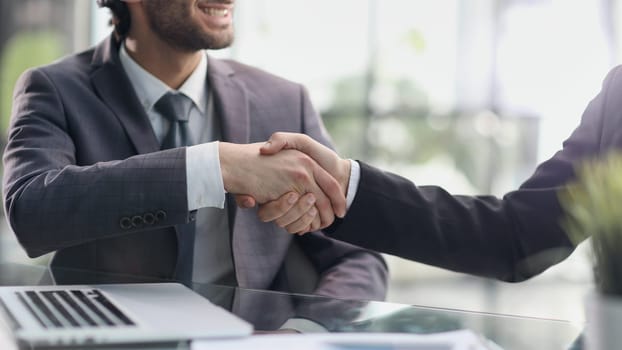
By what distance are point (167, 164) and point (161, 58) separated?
538 millimetres

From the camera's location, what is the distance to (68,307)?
113 centimetres

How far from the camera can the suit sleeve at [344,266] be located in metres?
1.77

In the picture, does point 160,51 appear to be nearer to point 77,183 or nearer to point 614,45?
point 77,183

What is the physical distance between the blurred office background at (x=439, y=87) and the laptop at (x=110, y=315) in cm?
374

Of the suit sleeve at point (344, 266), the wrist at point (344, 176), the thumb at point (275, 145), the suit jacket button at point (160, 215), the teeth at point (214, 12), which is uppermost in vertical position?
the teeth at point (214, 12)

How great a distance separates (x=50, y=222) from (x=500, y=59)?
384 centimetres

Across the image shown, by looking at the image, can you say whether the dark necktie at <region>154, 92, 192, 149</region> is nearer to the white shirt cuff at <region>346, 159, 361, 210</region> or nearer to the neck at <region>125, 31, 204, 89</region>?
the neck at <region>125, 31, 204, 89</region>

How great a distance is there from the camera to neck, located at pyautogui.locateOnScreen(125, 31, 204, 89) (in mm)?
1973

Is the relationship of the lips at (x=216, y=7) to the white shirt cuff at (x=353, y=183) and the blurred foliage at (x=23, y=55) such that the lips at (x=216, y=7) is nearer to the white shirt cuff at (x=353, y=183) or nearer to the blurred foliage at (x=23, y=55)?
the white shirt cuff at (x=353, y=183)

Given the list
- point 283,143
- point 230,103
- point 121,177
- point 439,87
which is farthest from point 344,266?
point 439,87

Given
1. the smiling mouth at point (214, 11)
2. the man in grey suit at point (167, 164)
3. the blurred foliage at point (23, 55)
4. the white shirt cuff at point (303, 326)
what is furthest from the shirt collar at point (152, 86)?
the blurred foliage at point (23, 55)

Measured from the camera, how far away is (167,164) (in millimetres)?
1513

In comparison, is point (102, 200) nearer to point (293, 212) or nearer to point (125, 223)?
point (125, 223)

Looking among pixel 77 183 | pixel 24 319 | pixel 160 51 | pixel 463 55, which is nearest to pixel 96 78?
pixel 160 51
